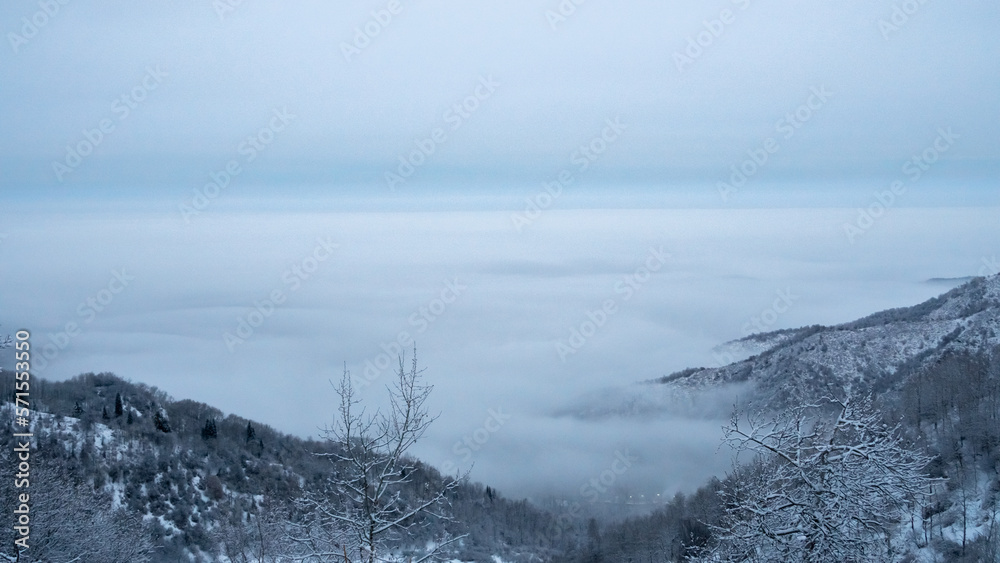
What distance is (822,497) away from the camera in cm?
795

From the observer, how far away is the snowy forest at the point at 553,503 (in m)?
8.16

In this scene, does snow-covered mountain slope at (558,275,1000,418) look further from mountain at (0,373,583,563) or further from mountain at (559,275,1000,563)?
mountain at (0,373,583,563)

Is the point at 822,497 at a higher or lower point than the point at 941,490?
higher

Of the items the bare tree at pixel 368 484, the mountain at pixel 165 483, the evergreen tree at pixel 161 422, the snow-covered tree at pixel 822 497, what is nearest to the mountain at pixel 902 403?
the snow-covered tree at pixel 822 497

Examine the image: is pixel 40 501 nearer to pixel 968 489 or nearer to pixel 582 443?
pixel 968 489

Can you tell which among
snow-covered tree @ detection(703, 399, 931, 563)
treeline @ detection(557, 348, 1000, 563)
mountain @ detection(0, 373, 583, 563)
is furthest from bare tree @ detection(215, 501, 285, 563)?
treeline @ detection(557, 348, 1000, 563)

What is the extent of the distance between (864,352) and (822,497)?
220 feet

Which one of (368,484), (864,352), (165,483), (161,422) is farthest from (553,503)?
(368,484)

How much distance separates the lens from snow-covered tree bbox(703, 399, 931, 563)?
7.65 m

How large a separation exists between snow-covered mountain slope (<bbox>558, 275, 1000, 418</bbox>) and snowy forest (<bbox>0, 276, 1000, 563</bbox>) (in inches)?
A: 12.4

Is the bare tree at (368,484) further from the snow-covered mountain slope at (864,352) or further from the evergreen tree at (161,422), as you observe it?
the snow-covered mountain slope at (864,352)

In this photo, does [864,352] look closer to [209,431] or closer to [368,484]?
[209,431]

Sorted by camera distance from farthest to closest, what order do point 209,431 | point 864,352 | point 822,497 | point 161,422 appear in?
point 864,352 → point 209,431 → point 161,422 → point 822,497

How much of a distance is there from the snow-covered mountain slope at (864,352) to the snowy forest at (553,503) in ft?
1.03
